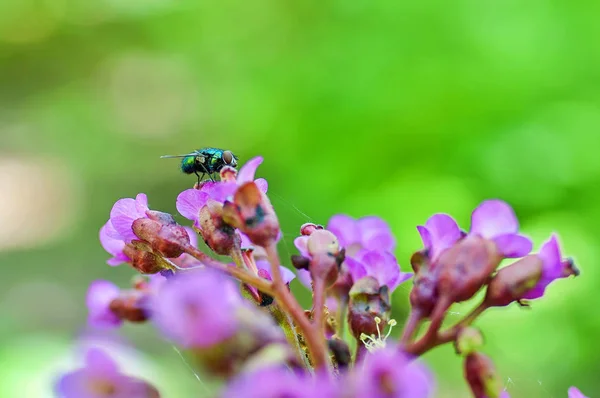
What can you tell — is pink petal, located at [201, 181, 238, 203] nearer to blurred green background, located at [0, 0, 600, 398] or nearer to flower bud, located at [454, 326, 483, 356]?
flower bud, located at [454, 326, 483, 356]

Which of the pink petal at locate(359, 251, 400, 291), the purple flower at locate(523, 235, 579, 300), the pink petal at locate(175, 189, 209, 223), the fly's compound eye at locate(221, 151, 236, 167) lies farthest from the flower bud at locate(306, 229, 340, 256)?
the fly's compound eye at locate(221, 151, 236, 167)

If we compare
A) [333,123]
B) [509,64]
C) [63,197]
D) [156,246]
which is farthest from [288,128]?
[63,197]

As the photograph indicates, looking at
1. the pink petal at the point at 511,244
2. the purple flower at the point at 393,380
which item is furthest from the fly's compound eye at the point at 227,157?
the purple flower at the point at 393,380

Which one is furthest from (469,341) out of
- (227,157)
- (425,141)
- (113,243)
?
(425,141)

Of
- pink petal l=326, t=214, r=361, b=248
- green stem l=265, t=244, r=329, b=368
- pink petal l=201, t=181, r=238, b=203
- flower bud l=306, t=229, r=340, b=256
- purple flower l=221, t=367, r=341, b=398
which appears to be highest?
pink petal l=201, t=181, r=238, b=203

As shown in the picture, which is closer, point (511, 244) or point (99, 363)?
point (99, 363)

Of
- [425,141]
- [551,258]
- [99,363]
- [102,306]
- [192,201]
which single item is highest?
[551,258]

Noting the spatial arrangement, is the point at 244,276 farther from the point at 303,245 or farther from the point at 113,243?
the point at 113,243
